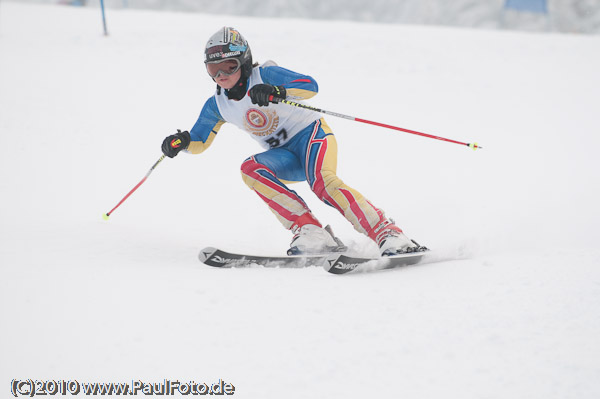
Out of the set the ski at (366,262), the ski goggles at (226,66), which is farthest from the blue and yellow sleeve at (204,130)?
the ski at (366,262)

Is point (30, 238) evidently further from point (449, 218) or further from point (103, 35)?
point (103, 35)

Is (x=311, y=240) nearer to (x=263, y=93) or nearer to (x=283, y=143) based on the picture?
(x=283, y=143)

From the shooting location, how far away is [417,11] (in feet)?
95.5

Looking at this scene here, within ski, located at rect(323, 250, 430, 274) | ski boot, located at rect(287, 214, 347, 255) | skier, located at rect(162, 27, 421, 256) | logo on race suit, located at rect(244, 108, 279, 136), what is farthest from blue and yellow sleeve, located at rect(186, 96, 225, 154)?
ski, located at rect(323, 250, 430, 274)

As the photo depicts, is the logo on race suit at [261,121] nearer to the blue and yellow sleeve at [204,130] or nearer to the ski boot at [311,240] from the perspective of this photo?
the blue and yellow sleeve at [204,130]

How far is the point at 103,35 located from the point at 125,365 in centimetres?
965

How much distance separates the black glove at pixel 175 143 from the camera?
3.50 m

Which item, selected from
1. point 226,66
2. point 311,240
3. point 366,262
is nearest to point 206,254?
point 311,240

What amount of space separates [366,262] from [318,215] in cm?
231

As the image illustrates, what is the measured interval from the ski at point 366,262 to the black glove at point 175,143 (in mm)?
1385

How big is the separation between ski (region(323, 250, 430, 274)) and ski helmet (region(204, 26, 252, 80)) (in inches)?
54.2

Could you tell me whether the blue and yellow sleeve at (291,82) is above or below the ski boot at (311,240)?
above

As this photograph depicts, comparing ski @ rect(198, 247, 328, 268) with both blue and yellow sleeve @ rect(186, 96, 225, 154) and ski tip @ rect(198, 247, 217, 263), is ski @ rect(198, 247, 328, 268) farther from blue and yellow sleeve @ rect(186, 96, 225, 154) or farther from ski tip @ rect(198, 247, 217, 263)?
blue and yellow sleeve @ rect(186, 96, 225, 154)

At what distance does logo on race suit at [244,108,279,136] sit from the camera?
135 inches
